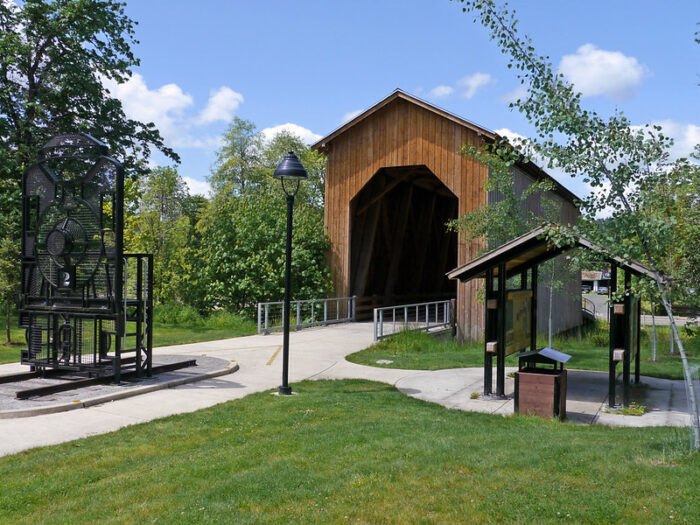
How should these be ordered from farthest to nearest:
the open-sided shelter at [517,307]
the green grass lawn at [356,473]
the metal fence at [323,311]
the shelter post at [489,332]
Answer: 1. the metal fence at [323,311]
2. the shelter post at [489,332]
3. the open-sided shelter at [517,307]
4. the green grass lawn at [356,473]

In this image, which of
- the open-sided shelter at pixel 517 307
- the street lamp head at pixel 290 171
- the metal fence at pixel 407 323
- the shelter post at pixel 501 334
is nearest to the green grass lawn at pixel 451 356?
the metal fence at pixel 407 323

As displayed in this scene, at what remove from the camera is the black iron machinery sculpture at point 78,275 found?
9.73 metres

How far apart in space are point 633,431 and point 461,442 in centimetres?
222

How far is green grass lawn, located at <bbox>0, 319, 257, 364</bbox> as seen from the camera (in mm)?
15680

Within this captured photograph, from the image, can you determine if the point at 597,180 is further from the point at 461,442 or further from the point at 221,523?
the point at 221,523

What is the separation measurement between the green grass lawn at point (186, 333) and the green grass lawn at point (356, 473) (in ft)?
26.8

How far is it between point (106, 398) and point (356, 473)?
4.75 meters

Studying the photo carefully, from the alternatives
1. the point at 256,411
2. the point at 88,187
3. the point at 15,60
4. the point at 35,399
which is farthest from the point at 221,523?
the point at 15,60

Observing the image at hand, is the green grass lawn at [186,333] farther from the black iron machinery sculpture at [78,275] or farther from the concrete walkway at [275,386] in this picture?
the black iron machinery sculpture at [78,275]

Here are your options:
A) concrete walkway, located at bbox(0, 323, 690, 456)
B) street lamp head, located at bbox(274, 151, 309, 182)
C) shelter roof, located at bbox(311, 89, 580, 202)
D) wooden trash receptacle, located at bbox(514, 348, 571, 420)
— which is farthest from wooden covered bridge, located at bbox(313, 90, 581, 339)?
wooden trash receptacle, located at bbox(514, 348, 571, 420)

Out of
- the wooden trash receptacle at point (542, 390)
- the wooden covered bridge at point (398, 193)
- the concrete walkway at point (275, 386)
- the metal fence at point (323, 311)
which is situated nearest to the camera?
the concrete walkway at point (275, 386)

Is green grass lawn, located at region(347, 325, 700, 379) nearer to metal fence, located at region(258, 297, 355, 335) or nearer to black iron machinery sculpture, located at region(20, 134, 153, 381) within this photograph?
metal fence, located at region(258, 297, 355, 335)

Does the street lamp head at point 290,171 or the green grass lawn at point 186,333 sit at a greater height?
the street lamp head at point 290,171

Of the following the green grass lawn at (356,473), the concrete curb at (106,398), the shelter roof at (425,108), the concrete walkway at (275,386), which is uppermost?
the shelter roof at (425,108)
